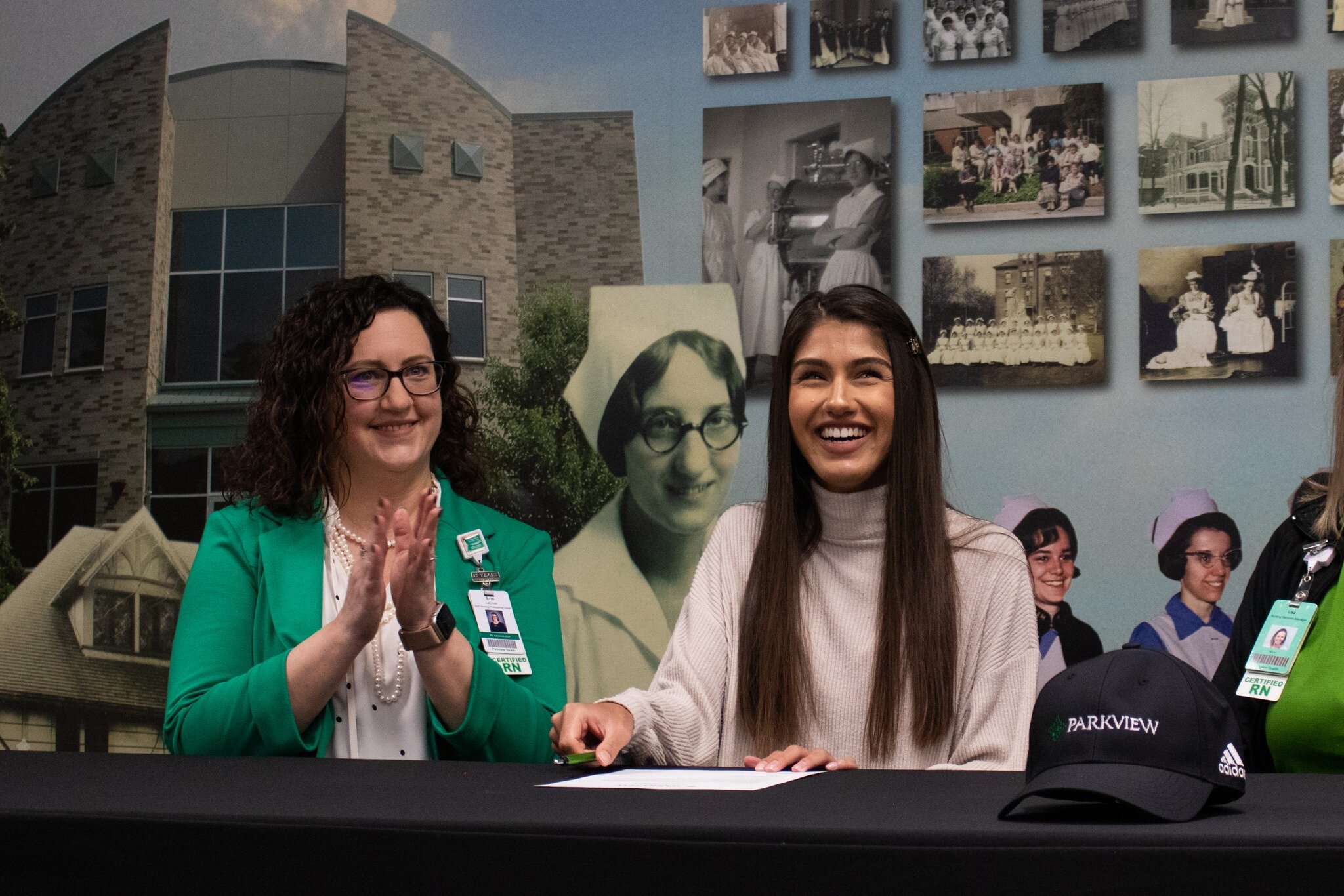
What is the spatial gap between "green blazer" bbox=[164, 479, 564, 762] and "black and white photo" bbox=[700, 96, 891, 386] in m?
1.25

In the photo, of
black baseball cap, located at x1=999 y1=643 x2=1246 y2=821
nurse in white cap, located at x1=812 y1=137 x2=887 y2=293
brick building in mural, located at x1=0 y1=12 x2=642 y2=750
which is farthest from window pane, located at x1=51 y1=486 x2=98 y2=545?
black baseball cap, located at x1=999 y1=643 x2=1246 y2=821

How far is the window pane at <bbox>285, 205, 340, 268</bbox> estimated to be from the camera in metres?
3.57

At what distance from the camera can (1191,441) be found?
2.95 meters

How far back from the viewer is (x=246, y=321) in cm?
362

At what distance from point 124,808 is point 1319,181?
275 cm

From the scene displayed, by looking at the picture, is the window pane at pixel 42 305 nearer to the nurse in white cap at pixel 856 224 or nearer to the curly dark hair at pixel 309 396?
the curly dark hair at pixel 309 396

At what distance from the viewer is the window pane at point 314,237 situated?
3574mm

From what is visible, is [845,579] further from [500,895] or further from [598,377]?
[598,377]

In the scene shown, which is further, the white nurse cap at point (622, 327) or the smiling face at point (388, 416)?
the white nurse cap at point (622, 327)

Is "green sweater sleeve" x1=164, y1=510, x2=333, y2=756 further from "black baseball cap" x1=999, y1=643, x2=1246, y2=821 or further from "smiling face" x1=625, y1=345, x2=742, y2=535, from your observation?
"smiling face" x1=625, y1=345, x2=742, y2=535

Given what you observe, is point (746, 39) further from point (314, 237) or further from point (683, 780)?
point (683, 780)

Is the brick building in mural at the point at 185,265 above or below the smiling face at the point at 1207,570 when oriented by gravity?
above

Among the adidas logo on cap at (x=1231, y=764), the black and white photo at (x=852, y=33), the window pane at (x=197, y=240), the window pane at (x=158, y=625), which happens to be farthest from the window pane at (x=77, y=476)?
the adidas logo on cap at (x=1231, y=764)

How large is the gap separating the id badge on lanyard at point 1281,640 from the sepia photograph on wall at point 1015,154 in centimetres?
140
